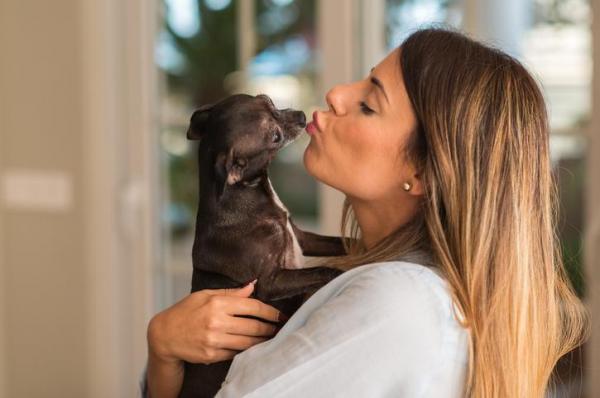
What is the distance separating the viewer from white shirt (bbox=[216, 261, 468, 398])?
120 cm

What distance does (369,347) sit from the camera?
1196mm

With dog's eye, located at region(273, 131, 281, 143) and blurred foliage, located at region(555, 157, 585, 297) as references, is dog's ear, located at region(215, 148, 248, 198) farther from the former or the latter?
blurred foliage, located at region(555, 157, 585, 297)

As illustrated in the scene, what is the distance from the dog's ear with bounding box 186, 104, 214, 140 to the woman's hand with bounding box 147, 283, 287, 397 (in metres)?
0.26

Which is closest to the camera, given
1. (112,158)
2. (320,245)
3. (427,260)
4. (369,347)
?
(369,347)

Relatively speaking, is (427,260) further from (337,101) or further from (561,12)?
(561,12)

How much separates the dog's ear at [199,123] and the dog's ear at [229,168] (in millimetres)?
85

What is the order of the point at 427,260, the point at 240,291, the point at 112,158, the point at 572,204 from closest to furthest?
the point at 427,260 → the point at 240,291 → the point at 572,204 → the point at 112,158

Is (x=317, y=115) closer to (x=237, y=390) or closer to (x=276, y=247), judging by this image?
(x=276, y=247)

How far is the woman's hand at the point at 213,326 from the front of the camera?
1.41m

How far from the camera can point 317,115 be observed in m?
1.42

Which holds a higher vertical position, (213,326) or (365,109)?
(365,109)

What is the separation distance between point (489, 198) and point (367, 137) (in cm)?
21

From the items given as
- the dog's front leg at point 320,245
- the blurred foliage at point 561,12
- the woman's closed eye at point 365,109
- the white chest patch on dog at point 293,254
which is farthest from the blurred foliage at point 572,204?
the woman's closed eye at point 365,109

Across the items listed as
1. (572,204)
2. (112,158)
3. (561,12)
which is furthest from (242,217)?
(112,158)
